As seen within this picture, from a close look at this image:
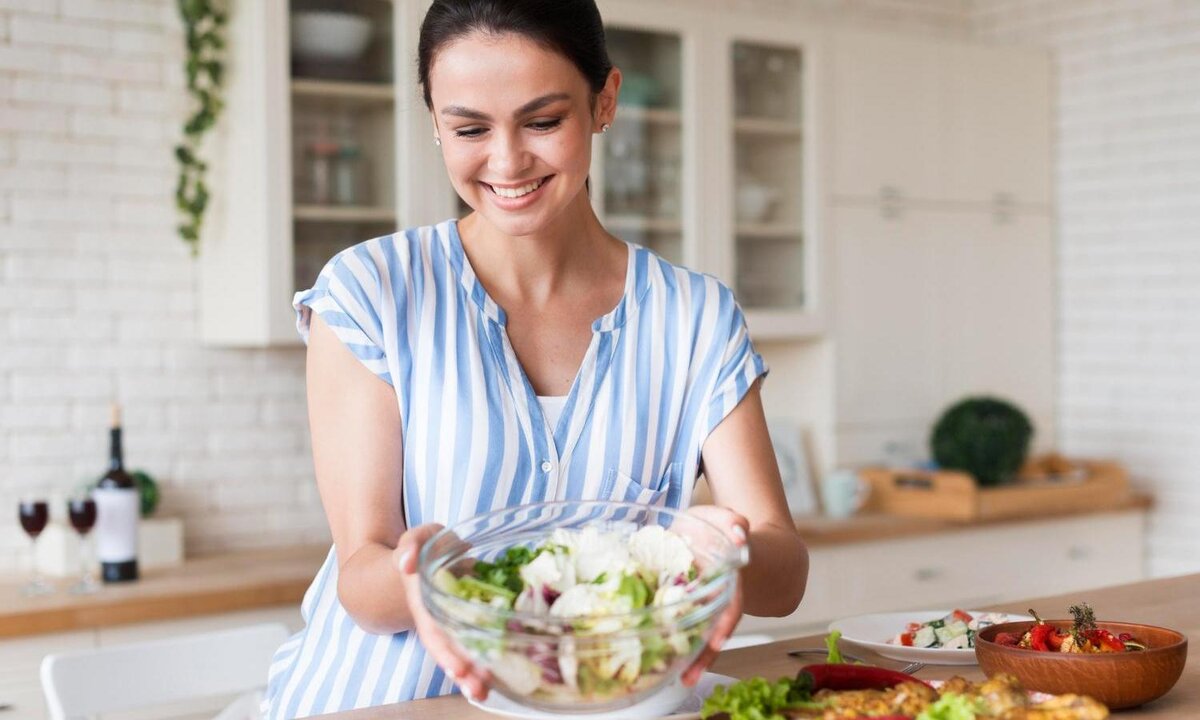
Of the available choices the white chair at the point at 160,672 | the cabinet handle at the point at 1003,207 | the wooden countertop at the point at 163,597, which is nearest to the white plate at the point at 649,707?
the white chair at the point at 160,672

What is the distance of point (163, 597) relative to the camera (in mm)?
3057

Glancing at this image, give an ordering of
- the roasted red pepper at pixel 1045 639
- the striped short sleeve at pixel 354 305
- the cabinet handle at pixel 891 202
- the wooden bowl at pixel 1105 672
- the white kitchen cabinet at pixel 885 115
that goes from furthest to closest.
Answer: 1. the cabinet handle at pixel 891 202
2. the white kitchen cabinet at pixel 885 115
3. the striped short sleeve at pixel 354 305
4. the roasted red pepper at pixel 1045 639
5. the wooden bowl at pixel 1105 672

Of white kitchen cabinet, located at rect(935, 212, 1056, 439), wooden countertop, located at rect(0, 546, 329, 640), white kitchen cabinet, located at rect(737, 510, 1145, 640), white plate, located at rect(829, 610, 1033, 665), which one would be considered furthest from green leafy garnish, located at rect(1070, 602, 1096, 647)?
white kitchen cabinet, located at rect(935, 212, 1056, 439)

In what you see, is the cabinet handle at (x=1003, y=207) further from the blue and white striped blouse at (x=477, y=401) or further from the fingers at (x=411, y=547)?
the fingers at (x=411, y=547)

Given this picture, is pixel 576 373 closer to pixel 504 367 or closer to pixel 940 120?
pixel 504 367

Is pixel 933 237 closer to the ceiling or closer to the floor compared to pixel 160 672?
closer to the ceiling

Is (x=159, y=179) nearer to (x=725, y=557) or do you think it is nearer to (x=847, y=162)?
(x=847, y=162)

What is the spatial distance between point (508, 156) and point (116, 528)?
6.53ft

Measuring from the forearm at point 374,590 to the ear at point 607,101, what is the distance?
59 cm

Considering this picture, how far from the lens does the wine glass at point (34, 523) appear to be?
3094 mm

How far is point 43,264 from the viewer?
11.3ft

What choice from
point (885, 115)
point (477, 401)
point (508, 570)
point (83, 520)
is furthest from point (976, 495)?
point (508, 570)

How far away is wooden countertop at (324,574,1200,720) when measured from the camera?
1481 mm

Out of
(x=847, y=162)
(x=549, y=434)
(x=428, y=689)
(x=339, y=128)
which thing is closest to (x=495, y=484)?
(x=549, y=434)
